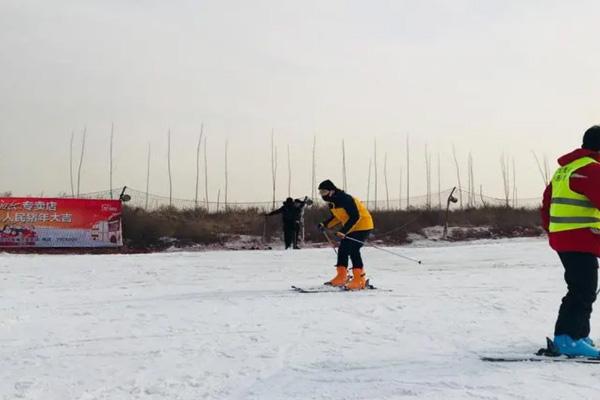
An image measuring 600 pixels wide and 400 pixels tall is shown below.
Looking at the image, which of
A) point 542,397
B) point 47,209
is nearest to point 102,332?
point 542,397

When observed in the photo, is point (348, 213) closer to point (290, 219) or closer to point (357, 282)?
point (357, 282)

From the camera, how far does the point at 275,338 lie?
5.38 m

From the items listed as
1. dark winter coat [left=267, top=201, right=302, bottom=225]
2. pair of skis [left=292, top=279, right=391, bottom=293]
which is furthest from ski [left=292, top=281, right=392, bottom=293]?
dark winter coat [left=267, top=201, right=302, bottom=225]

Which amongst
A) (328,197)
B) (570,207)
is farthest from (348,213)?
(570,207)

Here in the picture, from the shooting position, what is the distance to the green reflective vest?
4.59 meters

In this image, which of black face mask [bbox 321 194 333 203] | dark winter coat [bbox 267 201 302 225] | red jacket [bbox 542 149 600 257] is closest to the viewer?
red jacket [bbox 542 149 600 257]

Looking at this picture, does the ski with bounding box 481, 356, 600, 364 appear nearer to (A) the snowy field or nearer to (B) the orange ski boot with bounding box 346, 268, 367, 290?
(A) the snowy field

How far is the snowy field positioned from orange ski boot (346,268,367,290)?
0.57 m

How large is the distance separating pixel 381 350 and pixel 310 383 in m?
1.12

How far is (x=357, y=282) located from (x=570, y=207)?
466 centimetres

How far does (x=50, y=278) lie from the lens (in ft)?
34.8

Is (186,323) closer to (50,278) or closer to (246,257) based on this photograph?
(50,278)

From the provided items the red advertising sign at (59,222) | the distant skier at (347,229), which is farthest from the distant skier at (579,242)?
the red advertising sign at (59,222)

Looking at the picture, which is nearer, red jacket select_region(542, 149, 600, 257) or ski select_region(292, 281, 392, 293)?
red jacket select_region(542, 149, 600, 257)
